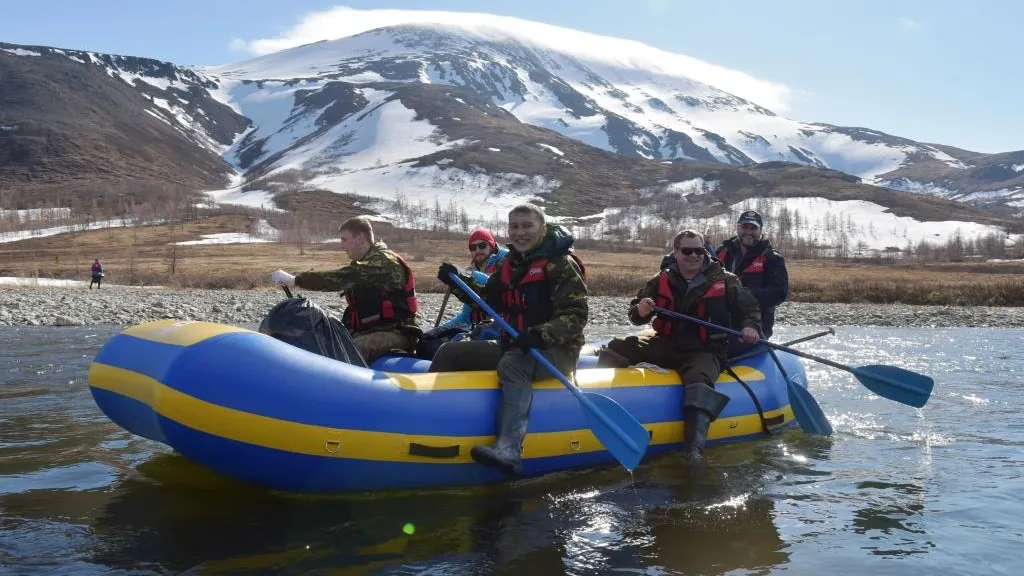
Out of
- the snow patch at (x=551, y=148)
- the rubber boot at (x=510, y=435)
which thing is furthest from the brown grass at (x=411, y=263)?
the snow patch at (x=551, y=148)

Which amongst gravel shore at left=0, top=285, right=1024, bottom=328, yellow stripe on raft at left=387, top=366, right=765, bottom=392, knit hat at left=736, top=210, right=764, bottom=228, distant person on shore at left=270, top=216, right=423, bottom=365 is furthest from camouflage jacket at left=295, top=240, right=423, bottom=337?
gravel shore at left=0, top=285, right=1024, bottom=328

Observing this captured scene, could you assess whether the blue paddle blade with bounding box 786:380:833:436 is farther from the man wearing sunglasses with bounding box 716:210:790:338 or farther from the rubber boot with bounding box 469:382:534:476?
the rubber boot with bounding box 469:382:534:476

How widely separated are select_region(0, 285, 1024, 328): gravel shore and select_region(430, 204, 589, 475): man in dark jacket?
1509cm

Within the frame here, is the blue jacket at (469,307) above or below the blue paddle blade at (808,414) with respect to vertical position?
above

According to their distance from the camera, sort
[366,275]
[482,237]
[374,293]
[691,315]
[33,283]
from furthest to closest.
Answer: [33,283]
[482,237]
[691,315]
[374,293]
[366,275]

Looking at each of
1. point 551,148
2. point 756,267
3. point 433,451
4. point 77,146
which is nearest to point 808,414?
point 756,267

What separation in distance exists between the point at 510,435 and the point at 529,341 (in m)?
0.78

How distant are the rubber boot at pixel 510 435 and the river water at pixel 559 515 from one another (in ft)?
1.11

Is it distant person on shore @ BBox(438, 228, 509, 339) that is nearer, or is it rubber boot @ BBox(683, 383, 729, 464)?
rubber boot @ BBox(683, 383, 729, 464)

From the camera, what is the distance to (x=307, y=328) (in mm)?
7121

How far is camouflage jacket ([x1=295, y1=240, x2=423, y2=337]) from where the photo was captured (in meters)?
7.39

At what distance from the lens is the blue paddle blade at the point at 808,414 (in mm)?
9133

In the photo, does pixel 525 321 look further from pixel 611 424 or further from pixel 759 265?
pixel 759 265

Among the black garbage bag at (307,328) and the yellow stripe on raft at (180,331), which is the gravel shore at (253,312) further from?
the yellow stripe on raft at (180,331)
